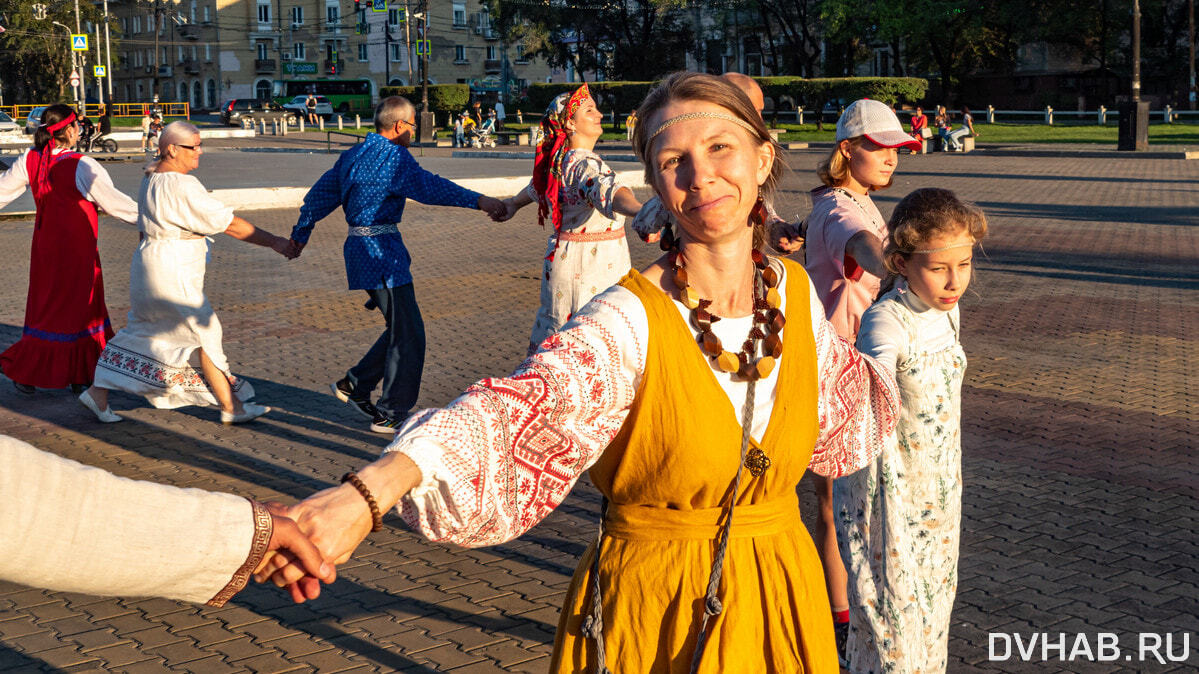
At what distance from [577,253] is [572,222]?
162 millimetres

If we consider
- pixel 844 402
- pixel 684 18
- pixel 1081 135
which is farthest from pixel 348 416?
pixel 684 18

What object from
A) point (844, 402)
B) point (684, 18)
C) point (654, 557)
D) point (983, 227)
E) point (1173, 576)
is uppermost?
point (684, 18)

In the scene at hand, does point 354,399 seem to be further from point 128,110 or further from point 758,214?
point 128,110

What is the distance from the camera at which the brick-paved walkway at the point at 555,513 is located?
4.80m

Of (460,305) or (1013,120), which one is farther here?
(1013,120)

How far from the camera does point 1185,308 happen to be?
11.8 meters

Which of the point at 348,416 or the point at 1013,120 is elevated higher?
the point at 1013,120

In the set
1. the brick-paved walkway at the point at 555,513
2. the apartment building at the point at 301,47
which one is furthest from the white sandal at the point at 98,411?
the apartment building at the point at 301,47

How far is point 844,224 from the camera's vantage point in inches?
171

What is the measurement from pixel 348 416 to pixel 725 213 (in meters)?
6.25

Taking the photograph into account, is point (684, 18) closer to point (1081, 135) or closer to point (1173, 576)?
point (1081, 135)

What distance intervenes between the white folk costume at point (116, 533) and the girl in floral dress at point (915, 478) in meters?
2.10

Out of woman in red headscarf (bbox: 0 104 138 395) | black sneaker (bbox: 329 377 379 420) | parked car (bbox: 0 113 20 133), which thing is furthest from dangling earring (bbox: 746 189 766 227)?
parked car (bbox: 0 113 20 133)

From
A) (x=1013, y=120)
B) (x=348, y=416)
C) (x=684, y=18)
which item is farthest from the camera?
(x=684, y=18)
